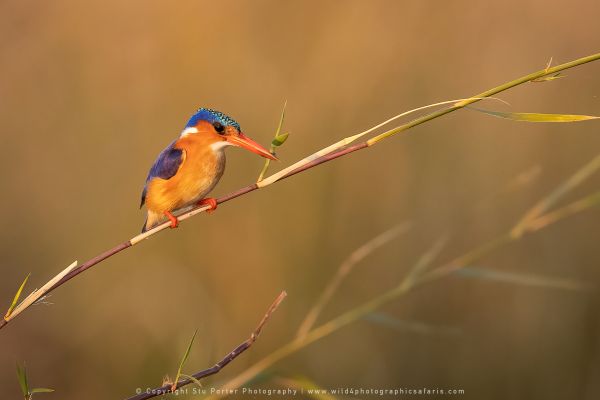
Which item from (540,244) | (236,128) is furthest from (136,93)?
(540,244)

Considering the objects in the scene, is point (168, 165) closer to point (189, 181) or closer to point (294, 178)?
point (189, 181)

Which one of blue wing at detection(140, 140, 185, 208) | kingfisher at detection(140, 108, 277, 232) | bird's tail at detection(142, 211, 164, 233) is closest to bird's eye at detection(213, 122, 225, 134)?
kingfisher at detection(140, 108, 277, 232)

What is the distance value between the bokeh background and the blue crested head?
927mm

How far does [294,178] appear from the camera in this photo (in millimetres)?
3205

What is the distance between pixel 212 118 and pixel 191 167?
0.58ft

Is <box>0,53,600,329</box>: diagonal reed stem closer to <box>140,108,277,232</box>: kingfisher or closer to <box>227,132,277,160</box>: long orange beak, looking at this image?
<box>227,132,277,160</box>: long orange beak

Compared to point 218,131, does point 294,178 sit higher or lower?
lower

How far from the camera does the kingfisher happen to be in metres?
2.13

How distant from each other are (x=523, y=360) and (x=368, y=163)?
106 centimetres

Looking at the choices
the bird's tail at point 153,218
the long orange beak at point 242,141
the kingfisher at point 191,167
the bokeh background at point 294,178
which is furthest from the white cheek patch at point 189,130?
the bokeh background at point 294,178

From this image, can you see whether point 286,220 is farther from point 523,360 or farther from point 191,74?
point 523,360

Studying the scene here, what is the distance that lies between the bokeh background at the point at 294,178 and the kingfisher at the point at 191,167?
0.88 metres

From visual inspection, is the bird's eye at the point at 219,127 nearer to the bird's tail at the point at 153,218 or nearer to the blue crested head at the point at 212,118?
the blue crested head at the point at 212,118

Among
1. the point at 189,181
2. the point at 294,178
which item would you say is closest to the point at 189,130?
the point at 189,181
